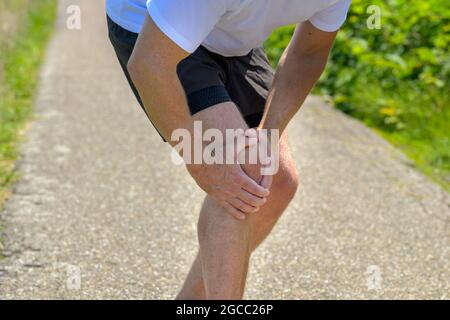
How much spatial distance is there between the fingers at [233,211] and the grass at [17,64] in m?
2.61

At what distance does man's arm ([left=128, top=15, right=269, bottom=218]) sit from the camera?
8.55 ft

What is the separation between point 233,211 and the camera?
280 cm

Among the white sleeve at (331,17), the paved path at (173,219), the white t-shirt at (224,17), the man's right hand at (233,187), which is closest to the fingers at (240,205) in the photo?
the man's right hand at (233,187)

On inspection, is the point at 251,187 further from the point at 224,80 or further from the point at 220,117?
the point at 224,80

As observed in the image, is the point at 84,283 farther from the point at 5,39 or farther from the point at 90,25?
the point at 90,25

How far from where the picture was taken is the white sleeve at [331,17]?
3117 millimetres

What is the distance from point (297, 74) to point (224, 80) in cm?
26

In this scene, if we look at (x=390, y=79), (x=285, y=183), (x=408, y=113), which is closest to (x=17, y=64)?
(x=390, y=79)

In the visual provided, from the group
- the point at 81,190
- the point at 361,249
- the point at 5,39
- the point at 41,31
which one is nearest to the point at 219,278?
the point at 361,249

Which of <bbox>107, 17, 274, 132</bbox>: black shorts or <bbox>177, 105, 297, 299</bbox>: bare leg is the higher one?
<bbox>107, 17, 274, 132</bbox>: black shorts

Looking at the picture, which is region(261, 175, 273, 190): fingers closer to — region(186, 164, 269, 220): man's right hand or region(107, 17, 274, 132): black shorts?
region(186, 164, 269, 220): man's right hand

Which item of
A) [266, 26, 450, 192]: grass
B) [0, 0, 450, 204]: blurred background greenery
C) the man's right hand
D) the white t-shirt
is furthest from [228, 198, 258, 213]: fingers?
[0, 0, 450, 204]: blurred background greenery

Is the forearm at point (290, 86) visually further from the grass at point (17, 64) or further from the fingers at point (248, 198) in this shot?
the grass at point (17, 64)
